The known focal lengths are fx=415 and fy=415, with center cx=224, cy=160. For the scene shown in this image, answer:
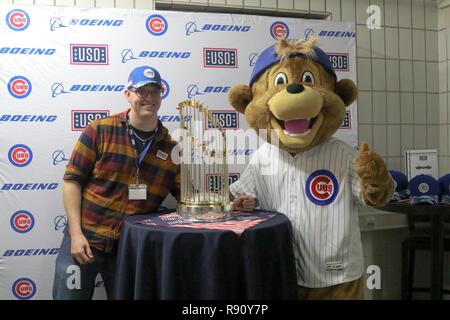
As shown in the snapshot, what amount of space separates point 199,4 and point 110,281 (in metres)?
1.50

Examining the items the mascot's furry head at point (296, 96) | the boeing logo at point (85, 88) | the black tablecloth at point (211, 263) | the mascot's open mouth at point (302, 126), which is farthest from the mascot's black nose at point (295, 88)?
the boeing logo at point (85, 88)

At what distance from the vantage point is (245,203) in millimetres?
1632

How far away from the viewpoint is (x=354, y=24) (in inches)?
92.9

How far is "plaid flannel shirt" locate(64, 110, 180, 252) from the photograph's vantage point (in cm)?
167

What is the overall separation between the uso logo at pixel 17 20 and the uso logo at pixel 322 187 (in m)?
1.50

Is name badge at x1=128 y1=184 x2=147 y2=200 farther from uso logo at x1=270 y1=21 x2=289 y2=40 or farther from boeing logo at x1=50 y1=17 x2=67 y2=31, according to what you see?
uso logo at x1=270 y1=21 x2=289 y2=40

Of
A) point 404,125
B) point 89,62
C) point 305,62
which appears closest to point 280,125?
point 305,62

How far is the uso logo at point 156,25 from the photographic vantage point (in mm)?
2076

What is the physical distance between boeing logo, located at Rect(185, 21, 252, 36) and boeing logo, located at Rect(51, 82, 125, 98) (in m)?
0.45

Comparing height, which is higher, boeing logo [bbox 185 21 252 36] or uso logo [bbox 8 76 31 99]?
boeing logo [bbox 185 21 252 36]

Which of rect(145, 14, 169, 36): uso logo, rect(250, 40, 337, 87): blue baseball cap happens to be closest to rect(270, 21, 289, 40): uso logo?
rect(145, 14, 169, 36): uso logo

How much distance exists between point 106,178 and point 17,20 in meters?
0.91

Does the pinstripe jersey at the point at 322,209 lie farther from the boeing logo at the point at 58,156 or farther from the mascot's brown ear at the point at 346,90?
the boeing logo at the point at 58,156

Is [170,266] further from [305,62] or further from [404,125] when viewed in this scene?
[404,125]
